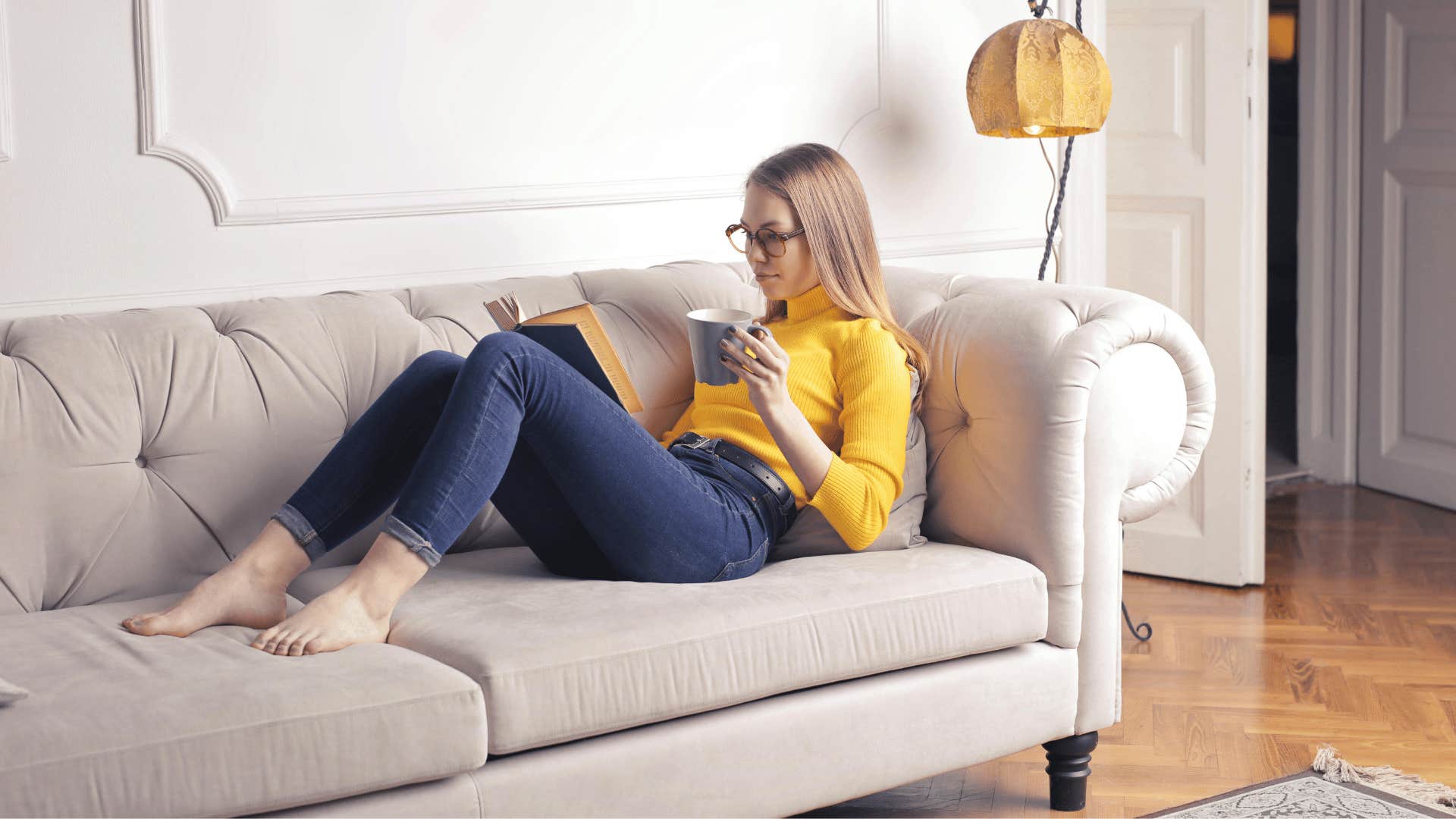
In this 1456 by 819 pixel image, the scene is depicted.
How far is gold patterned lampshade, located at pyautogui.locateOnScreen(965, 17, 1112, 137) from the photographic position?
9.65 ft

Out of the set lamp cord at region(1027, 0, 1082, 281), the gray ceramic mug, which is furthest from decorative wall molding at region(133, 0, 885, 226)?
the gray ceramic mug

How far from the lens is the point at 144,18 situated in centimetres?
236

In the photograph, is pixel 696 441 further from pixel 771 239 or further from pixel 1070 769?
pixel 1070 769

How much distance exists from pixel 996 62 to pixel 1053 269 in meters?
0.70

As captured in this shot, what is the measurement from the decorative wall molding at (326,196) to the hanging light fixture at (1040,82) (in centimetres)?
58

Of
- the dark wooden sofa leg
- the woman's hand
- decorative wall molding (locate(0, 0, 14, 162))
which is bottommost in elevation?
the dark wooden sofa leg

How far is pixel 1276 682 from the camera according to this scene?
2.76 meters

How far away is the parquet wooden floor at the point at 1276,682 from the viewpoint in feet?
7.57

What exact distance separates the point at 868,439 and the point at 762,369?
23 centimetres

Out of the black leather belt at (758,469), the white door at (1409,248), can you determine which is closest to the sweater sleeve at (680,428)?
the black leather belt at (758,469)

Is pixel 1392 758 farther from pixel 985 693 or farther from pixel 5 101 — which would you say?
pixel 5 101

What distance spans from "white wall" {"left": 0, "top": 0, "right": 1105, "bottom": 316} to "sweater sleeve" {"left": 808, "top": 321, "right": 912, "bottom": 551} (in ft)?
2.80

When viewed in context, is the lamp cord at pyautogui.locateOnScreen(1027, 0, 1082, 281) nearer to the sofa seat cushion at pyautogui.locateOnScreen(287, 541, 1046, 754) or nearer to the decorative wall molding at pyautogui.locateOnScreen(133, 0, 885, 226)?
the decorative wall molding at pyautogui.locateOnScreen(133, 0, 885, 226)

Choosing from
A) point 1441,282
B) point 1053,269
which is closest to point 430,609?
point 1053,269
